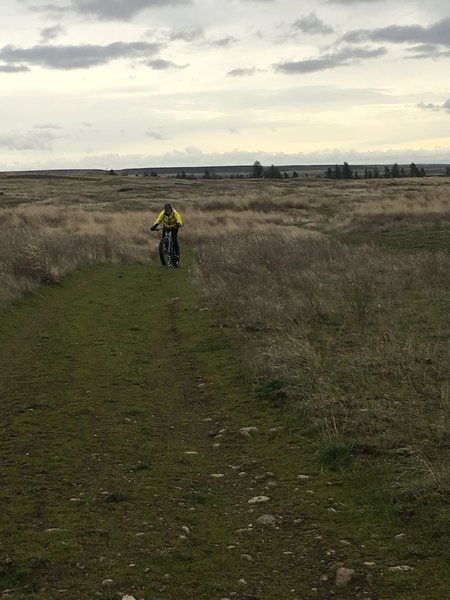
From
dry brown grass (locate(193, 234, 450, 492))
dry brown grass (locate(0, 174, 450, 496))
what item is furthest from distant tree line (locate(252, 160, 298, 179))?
dry brown grass (locate(193, 234, 450, 492))

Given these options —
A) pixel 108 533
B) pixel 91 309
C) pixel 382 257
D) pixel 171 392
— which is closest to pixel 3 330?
pixel 91 309

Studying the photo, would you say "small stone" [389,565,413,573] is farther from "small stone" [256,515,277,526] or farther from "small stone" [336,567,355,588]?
"small stone" [256,515,277,526]

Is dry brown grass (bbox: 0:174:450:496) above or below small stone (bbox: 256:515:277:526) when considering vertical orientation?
above

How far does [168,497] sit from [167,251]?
1695cm

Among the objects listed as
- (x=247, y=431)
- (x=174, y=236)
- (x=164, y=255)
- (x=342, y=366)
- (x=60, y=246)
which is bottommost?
(x=247, y=431)

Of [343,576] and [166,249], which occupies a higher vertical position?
[166,249]

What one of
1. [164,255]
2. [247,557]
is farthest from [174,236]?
[247,557]

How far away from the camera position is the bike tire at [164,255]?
21.3 metres

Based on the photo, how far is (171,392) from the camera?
7.95m

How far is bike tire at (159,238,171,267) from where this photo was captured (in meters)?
21.3

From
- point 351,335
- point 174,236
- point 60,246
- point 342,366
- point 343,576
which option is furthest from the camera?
point 60,246

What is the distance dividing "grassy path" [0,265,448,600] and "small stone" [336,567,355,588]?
0.08 ft

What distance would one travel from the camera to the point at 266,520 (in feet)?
15.2

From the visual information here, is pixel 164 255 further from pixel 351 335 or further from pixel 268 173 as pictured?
pixel 268 173
